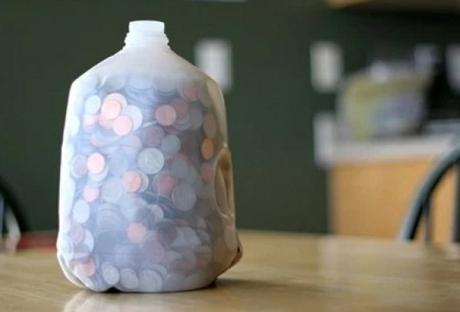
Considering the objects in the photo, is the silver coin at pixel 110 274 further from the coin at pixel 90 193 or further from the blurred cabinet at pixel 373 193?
the blurred cabinet at pixel 373 193

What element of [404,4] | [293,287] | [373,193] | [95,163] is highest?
[95,163]

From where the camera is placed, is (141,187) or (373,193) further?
(373,193)

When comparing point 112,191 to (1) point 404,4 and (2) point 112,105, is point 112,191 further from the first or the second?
(1) point 404,4

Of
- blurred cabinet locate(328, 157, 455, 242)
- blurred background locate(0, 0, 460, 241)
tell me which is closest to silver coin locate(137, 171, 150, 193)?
blurred background locate(0, 0, 460, 241)

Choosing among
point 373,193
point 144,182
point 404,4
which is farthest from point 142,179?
point 404,4

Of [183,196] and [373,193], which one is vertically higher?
[183,196]

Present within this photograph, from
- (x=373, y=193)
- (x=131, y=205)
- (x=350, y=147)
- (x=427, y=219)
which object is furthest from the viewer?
(x=350, y=147)

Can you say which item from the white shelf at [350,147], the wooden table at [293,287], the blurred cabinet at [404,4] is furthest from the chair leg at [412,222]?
the blurred cabinet at [404,4]

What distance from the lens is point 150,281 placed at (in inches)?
25.7

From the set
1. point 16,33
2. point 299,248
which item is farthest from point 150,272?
point 16,33

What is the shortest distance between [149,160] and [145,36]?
0.10 metres

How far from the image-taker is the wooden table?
0.59 m

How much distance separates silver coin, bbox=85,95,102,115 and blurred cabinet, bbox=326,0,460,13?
2.26m

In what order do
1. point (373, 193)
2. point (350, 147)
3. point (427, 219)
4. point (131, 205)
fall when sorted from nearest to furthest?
point (131, 205) < point (427, 219) < point (373, 193) < point (350, 147)
